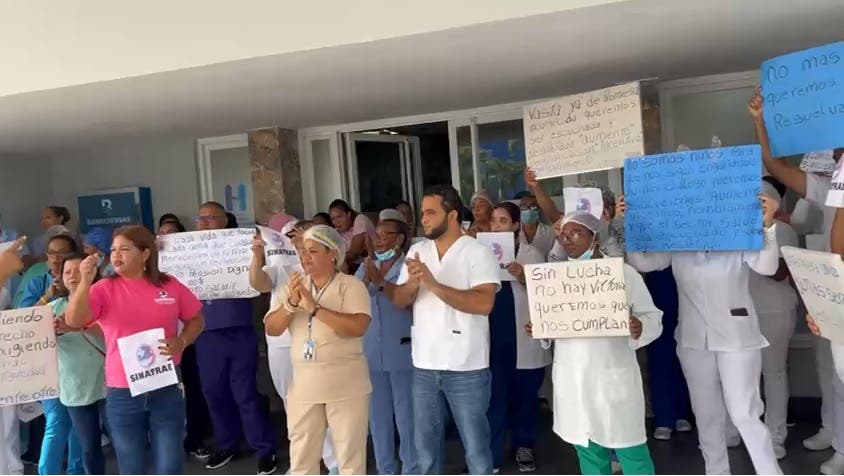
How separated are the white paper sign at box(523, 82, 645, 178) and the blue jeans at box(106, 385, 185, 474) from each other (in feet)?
7.70

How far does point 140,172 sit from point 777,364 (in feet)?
19.5

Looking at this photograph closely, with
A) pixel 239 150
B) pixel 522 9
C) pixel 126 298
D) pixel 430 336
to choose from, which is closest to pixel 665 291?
pixel 430 336

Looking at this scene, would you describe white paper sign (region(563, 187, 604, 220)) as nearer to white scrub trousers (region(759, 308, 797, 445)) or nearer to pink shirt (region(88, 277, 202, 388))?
white scrub trousers (region(759, 308, 797, 445))

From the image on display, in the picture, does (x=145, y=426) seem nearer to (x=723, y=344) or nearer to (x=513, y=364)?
(x=513, y=364)

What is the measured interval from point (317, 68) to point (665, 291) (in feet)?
8.16

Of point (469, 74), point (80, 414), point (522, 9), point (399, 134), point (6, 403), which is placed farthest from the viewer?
point (399, 134)

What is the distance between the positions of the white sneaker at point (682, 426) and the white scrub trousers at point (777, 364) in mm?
606

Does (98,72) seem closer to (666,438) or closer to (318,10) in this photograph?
(318,10)

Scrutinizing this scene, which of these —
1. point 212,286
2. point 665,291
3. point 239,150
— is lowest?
point 665,291

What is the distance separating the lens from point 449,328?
316 centimetres

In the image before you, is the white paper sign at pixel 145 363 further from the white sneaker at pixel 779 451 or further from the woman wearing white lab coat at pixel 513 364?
the white sneaker at pixel 779 451

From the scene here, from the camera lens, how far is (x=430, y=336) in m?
3.19

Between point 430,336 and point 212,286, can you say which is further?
point 212,286

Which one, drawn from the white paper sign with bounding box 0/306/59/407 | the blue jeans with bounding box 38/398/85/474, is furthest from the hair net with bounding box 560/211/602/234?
the blue jeans with bounding box 38/398/85/474
